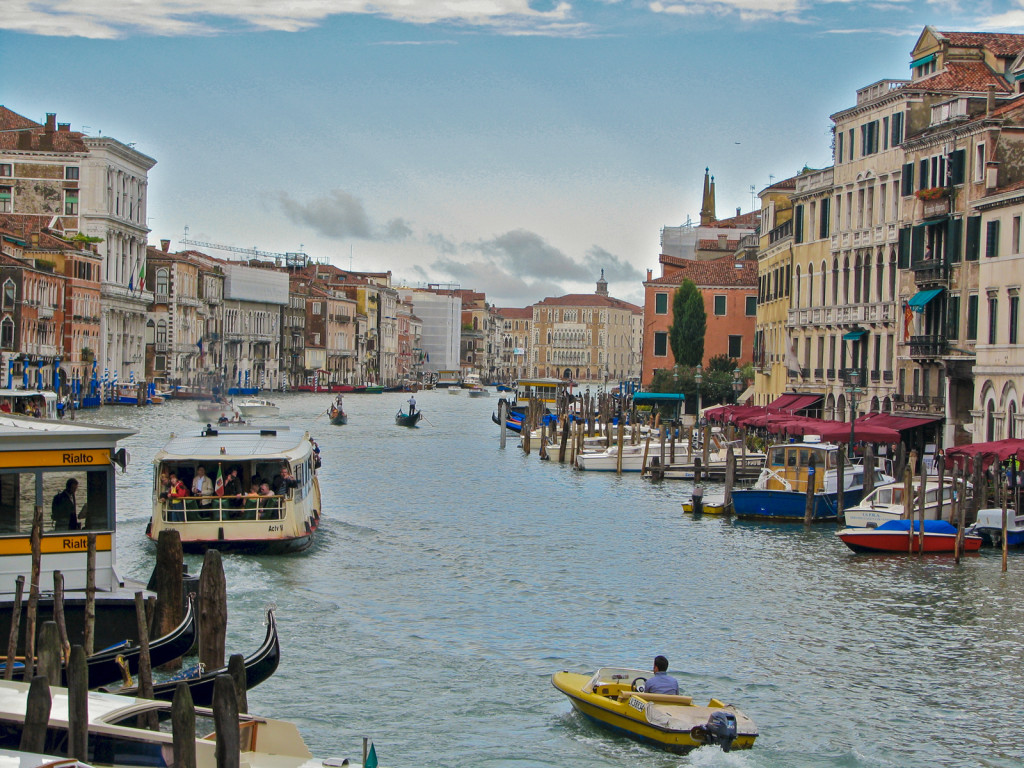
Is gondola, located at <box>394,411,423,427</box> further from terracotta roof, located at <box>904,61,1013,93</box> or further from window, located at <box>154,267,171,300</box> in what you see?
terracotta roof, located at <box>904,61,1013,93</box>

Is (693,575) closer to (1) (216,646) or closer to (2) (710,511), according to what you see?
(2) (710,511)

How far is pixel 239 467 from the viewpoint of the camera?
63.3 feet

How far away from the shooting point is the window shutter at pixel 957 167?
28.6 meters

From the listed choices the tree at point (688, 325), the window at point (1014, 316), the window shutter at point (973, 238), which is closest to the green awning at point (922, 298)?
the window shutter at point (973, 238)

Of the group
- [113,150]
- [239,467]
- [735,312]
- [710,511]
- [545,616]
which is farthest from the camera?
[113,150]

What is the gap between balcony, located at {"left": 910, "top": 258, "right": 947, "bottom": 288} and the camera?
2928cm

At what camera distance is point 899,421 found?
3045cm

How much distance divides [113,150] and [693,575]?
206 feet

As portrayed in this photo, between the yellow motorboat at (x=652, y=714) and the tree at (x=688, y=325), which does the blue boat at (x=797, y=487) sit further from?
the tree at (x=688, y=325)

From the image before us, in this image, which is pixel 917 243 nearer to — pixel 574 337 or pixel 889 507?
pixel 889 507

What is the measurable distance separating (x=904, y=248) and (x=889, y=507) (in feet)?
35.2

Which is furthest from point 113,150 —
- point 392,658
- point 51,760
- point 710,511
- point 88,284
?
point 51,760

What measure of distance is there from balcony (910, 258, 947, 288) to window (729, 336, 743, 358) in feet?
92.5

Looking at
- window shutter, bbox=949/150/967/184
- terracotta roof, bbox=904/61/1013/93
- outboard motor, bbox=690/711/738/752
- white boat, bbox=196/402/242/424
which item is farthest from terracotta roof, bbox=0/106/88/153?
outboard motor, bbox=690/711/738/752
